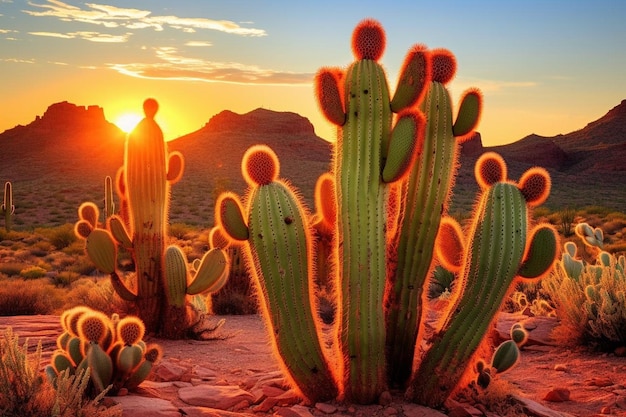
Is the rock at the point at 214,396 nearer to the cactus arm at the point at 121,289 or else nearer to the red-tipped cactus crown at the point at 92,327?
the red-tipped cactus crown at the point at 92,327

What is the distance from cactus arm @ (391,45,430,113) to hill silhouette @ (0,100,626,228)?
31885 millimetres

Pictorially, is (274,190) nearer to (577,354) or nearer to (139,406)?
(139,406)

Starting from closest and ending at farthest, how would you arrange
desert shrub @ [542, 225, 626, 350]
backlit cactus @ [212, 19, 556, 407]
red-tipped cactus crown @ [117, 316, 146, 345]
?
backlit cactus @ [212, 19, 556, 407] → red-tipped cactus crown @ [117, 316, 146, 345] → desert shrub @ [542, 225, 626, 350]

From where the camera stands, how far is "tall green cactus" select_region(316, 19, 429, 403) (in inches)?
192

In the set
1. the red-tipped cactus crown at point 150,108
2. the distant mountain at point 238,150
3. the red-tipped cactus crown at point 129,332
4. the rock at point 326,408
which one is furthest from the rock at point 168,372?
the distant mountain at point 238,150

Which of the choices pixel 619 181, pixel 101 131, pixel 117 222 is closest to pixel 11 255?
pixel 117 222

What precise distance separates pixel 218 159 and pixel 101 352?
75.1 metres

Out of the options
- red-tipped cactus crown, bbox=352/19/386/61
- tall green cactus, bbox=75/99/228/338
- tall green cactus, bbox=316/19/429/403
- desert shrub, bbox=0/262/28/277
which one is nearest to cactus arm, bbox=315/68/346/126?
tall green cactus, bbox=316/19/429/403

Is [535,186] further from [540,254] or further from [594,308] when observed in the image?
[594,308]

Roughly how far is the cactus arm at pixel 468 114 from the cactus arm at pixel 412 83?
457 mm

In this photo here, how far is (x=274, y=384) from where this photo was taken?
5926 millimetres

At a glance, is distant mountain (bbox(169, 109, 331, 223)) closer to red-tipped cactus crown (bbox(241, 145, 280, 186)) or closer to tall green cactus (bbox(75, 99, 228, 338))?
tall green cactus (bbox(75, 99, 228, 338))

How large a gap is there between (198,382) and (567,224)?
22.2 m

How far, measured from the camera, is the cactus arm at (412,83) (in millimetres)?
5051
